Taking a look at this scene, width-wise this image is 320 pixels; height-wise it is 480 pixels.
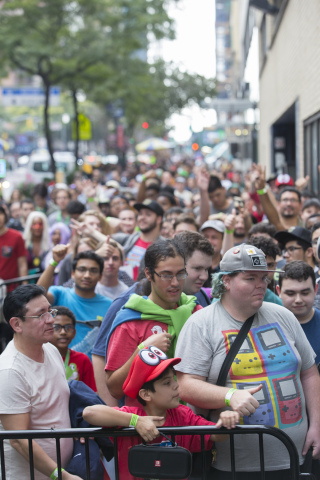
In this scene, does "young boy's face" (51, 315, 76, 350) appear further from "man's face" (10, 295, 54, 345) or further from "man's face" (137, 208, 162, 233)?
"man's face" (137, 208, 162, 233)

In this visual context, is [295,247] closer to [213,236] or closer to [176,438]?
[213,236]

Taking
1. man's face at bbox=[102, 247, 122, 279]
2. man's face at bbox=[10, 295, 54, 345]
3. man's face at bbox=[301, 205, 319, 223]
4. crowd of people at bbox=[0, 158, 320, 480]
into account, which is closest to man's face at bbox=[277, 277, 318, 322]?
crowd of people at bbox=[0, 158, 320, 480]

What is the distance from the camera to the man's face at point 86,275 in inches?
233

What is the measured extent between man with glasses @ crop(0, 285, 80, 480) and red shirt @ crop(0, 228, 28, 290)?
5166mm

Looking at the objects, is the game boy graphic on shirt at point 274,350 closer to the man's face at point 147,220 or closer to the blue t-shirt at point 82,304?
the blue t-shirt at point 82,304

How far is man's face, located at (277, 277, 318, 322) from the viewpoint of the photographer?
4.73 metres

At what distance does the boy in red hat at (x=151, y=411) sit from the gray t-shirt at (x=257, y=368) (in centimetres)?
21

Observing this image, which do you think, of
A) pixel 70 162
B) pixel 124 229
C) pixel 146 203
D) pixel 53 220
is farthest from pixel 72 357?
pixel 70 162

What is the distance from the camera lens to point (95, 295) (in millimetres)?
→ 6047

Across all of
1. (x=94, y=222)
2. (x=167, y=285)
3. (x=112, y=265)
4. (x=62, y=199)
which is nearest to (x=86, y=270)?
(x=112, y=265)

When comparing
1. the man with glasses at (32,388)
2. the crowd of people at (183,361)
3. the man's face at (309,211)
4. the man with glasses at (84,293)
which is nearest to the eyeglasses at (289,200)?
the man's face at (309,211)

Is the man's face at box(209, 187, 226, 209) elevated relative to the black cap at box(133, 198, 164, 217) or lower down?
elevated

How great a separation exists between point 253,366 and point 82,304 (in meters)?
2.51

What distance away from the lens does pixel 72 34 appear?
83.9 ft
